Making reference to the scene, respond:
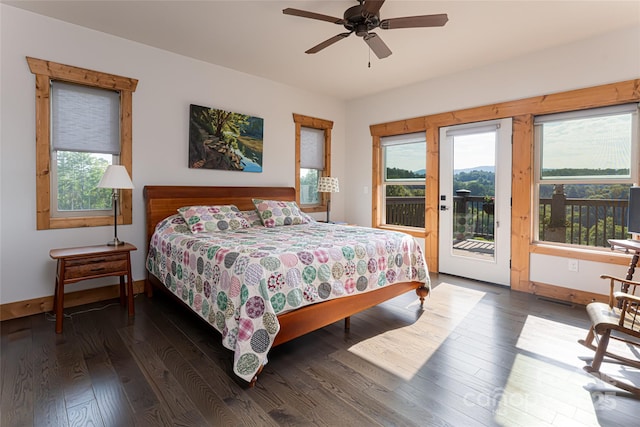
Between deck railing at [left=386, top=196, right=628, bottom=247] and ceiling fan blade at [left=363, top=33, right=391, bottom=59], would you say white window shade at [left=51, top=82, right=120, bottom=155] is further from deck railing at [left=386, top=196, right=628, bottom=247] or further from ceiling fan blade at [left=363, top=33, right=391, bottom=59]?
deck railing at [left=386, top=196, right=628, bottom=247]

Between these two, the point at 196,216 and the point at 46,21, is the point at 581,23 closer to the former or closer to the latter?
the point at 196,216

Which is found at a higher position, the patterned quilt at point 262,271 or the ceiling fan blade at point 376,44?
the ceiling fan blade at point 376,44

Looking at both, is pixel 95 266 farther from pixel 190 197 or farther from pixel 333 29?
pixel 333 29

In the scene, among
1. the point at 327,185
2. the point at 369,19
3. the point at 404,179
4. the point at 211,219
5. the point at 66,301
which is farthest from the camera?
the point at 404,179

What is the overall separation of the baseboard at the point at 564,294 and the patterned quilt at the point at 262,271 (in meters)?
1.52

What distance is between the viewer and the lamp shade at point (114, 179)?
2.96 metres

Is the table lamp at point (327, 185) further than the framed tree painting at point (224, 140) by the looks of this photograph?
Yes

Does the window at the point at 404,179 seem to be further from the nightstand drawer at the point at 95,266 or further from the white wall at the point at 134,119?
the nightstand drawer at the point at 95,266

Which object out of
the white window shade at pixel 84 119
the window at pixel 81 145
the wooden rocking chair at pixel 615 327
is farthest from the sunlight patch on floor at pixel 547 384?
the white window shade at pixel 84 119

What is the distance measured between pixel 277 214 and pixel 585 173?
11.2ft

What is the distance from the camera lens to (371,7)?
7.67ft

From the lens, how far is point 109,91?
3375 millimetres

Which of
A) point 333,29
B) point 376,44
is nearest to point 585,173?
point 376,44

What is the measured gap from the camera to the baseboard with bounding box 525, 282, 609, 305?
3.30 metres
